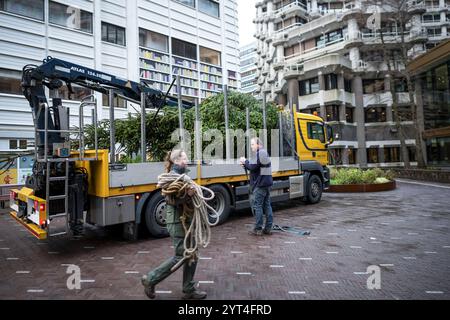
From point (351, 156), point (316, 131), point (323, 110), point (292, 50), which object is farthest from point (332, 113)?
point (316, 131)

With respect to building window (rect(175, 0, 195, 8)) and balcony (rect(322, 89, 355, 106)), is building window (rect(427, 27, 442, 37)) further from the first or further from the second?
building window (rect(175, 0, 195, 8))

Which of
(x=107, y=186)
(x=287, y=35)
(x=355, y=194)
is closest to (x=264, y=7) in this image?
(x=287, y=35)

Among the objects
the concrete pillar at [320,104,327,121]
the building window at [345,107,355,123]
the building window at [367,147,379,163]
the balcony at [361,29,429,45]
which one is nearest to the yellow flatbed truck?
the concrete pillar at [320,104,327,121]

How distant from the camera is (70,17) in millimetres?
15836

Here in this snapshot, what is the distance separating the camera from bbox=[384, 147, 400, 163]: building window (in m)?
32.5

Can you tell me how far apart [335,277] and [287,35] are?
39.6 meters

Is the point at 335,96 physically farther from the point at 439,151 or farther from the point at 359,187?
the point at 359,187

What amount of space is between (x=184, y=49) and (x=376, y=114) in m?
24.5

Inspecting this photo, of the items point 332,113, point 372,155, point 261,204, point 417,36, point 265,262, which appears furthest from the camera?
point 372,155

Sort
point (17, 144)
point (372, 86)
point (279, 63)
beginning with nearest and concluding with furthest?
1. point (17, 144)
2. point (372, 86)
3. point (279, 63)

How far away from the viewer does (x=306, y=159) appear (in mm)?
9852

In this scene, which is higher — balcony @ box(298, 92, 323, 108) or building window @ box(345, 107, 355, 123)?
balcony @ box(298, 92, 323, 108)

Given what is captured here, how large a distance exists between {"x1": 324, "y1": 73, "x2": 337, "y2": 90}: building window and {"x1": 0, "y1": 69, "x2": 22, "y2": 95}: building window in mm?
27500

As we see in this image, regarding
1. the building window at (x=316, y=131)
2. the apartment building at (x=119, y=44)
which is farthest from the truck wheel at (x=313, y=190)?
the apartment building at (x=119, y=44)
